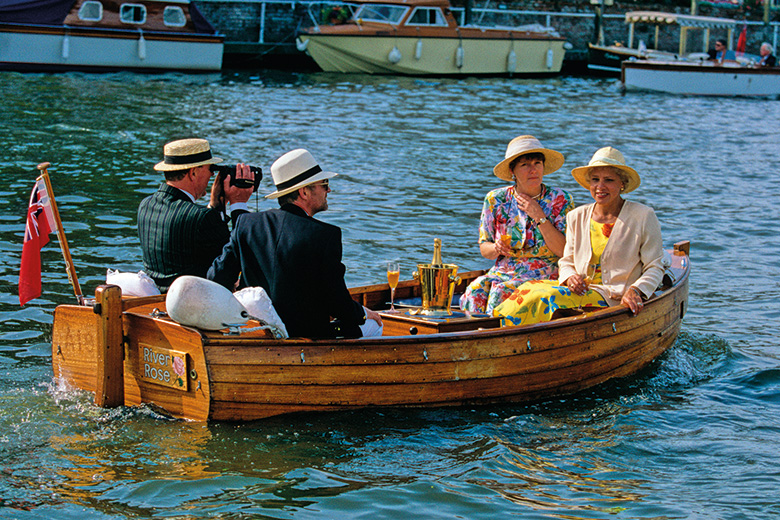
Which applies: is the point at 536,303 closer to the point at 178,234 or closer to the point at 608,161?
the point at 608,161

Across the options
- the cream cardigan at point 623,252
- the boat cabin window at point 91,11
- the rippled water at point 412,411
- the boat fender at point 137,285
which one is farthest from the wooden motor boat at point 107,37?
the cream cardigan at point 623,252

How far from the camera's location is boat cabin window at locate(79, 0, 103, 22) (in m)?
25.9

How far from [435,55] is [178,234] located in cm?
2455

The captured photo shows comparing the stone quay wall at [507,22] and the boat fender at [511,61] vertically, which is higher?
the stone quay wall at [507,22]

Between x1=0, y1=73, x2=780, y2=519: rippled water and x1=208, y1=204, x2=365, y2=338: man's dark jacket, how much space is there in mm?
621

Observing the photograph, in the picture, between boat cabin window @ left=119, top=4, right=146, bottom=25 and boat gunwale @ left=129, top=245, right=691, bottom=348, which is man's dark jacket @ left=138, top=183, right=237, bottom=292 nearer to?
boat gunwale @ left=129, top=245, right=691, bottom=348

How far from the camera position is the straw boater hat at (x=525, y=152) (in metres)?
6.35

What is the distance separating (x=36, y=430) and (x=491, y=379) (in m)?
2.64

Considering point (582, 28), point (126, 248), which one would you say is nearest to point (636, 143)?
point (126, 248)

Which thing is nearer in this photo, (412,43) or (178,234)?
(178,234)

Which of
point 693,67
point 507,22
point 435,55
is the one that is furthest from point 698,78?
point 507,22

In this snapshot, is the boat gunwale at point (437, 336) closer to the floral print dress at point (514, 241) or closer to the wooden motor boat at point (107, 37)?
the floral print dress at point (514, 241)

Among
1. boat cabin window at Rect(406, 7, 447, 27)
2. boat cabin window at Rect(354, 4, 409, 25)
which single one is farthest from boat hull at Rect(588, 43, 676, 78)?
boat cabin window at Rect(354, 4, 409, 25)

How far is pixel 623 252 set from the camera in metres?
6.30
